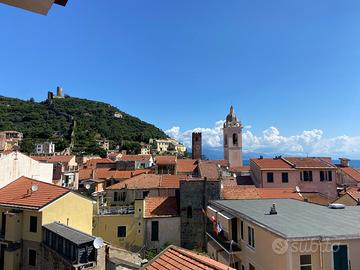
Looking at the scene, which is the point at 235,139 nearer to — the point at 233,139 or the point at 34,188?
the point at 233,139

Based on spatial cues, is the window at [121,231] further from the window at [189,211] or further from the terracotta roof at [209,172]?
the terracotta roof at [209,172]

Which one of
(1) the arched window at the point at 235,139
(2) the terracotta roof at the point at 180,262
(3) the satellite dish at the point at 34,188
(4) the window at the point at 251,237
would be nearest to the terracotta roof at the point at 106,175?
(3) the satellite dish at the point at 34,188

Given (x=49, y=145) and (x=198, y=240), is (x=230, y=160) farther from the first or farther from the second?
(x=49, y=145)

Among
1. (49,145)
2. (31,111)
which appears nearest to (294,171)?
(49,145)

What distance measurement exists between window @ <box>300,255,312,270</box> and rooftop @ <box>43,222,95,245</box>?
449 inches

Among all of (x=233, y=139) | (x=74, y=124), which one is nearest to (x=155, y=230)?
(x=233, y=139)

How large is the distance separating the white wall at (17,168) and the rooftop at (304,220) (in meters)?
20.7

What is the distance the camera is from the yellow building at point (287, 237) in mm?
11539

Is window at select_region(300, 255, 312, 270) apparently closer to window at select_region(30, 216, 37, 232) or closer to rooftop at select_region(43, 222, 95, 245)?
rooftop at select_region(43, 222, 95, 245)

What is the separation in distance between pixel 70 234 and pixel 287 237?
13.2 metres

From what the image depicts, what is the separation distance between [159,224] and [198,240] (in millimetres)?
4062

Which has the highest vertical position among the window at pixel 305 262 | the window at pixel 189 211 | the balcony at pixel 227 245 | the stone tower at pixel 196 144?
the stone tower at pixel 196 144

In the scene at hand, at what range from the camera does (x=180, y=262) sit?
10445 mm

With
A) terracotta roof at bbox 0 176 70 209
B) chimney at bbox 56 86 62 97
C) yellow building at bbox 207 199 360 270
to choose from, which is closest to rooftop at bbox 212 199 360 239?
yellow building at bbox 207 199 360 270
